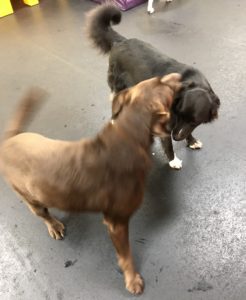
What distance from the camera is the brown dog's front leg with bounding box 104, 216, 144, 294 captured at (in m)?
1.51

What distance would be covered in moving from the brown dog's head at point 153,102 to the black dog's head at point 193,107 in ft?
1.19

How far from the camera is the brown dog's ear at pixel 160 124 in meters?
1.29

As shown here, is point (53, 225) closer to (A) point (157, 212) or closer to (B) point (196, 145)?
(A) point (157, 212)

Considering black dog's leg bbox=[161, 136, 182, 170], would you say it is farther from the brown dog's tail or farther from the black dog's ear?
the brown dog's tail

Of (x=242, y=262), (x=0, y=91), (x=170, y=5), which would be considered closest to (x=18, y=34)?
(x=0, y=91)

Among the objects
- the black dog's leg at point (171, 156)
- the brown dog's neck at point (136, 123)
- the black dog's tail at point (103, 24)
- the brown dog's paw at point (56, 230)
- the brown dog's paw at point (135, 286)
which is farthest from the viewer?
the black dog's tail at point (103, 24)

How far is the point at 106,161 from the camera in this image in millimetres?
1304

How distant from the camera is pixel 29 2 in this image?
14.0 feet

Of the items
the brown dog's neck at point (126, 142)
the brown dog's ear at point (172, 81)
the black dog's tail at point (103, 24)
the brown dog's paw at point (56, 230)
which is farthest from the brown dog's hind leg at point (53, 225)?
the black dog's tail at point (103, 24)

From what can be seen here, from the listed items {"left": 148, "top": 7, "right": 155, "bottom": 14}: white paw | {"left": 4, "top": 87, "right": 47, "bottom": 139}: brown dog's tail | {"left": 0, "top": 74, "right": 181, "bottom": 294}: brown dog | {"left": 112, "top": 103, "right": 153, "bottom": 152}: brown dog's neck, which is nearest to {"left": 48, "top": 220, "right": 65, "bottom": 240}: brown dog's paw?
{"left": 0, "top": 74, "right": 181, "bottom": 294}: brown dog

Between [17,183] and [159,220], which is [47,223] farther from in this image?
[159,220]

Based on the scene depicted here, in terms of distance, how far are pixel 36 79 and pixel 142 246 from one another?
1864mm

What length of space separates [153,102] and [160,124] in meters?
0.08

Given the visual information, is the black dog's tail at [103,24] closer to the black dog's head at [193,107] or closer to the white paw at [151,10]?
the black dog's head at [193,107]
